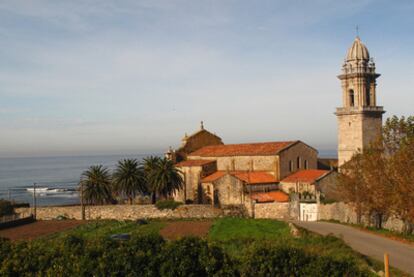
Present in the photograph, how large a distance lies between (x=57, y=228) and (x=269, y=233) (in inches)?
807

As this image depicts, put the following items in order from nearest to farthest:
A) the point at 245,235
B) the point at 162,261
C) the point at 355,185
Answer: the point at 162,261 → the point at 245,235 → the point at 355,185

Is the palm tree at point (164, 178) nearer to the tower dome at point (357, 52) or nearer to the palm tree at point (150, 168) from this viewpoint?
the palm tree at point (150, 168)

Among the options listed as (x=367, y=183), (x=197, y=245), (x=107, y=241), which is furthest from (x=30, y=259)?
(x=367, y=183)

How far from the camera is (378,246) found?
25.1m

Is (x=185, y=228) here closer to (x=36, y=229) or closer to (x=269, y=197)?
(x=269, y=197)

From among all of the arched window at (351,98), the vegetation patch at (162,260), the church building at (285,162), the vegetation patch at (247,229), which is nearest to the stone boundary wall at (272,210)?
the church building at (285,162)

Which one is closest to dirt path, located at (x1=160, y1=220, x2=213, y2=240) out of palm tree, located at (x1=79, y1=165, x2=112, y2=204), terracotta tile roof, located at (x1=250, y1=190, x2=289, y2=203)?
terracotta tile roof, located at (x1=250, y1=190, x2=289, y2=203)

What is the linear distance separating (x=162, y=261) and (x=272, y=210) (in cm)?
3111

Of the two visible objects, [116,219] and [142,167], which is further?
[142,167]

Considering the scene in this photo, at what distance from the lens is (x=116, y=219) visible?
4912 cm

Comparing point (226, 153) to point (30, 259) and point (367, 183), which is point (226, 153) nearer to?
point (367, 183)

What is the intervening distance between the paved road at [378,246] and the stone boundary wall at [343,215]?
246 centimetres

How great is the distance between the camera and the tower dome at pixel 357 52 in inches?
2008

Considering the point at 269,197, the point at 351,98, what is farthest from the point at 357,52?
the point at 269,197
